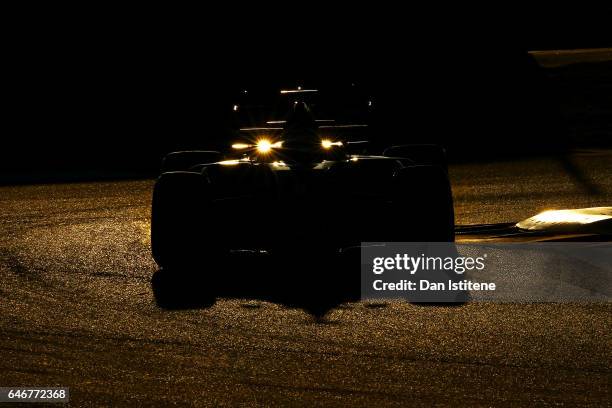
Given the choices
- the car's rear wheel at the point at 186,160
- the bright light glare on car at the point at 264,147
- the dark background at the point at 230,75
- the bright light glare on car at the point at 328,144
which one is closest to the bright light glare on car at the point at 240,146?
the car's rear wheel at the point at 186,160

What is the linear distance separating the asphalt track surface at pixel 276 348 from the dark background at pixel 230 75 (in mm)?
16158

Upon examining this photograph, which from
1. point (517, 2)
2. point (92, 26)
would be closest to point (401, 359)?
point (92, 26)

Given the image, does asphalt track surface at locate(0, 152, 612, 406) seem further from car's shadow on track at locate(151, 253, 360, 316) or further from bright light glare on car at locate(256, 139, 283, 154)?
bright light glare on car at locate(256, 139, 283, 154)

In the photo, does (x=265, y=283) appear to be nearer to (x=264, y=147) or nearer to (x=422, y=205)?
(x=422, y=205)

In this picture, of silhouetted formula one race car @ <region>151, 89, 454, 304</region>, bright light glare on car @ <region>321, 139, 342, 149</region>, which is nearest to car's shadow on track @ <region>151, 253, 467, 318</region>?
silhouetted formula one race car @ <region>151, 89, 454, 304</region>

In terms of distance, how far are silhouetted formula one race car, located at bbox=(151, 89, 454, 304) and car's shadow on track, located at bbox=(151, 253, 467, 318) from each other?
0.49ft

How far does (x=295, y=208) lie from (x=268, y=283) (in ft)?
1.99

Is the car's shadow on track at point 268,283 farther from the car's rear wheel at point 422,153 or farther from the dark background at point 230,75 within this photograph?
the dark background at point 230,75

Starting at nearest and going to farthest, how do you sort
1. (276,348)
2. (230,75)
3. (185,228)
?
(276,348) < (185,228) < (230,75)

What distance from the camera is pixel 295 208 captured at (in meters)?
10.3

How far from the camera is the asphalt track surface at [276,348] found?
6602 millimetres

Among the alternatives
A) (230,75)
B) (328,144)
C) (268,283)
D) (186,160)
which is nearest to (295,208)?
(268,283)

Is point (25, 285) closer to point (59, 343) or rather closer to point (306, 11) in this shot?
point (59, 343)

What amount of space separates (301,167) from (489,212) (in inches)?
178
